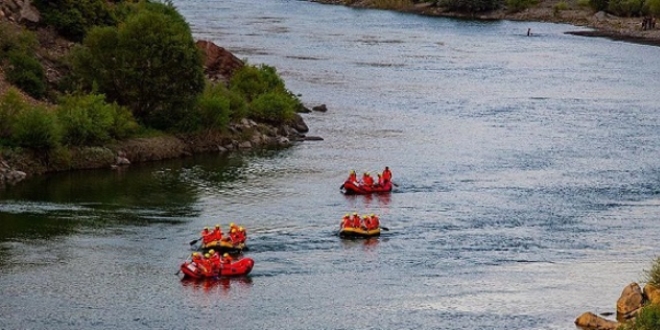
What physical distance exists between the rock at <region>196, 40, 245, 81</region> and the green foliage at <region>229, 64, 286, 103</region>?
2.56 m

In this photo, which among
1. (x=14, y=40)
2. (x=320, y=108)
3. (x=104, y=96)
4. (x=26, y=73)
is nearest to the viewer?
(x=104, y=96)

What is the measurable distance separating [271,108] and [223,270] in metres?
36.2

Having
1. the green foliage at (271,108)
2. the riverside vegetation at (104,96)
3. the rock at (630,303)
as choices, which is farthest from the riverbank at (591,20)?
the rock at (630,303)

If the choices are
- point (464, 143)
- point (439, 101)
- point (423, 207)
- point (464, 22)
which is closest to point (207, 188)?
point (423, 207)

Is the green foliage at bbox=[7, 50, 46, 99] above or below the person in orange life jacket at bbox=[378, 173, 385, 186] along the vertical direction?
above

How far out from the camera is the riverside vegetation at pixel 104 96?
74562 millimetres

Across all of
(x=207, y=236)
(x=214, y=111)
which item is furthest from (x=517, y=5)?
(x=207, y=236)

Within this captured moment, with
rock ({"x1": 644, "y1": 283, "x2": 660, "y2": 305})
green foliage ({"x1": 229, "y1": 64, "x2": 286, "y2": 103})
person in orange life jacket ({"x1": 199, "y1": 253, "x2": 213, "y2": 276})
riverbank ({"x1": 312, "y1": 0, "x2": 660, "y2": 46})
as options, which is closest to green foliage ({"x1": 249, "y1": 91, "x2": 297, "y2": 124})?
green foliage ({"x1": 229, "y1": 64, "x2": 286, "y2": 103})

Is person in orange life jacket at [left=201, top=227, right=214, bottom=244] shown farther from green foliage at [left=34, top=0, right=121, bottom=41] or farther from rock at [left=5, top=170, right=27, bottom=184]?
green foliage at [left=34, top=0, right=121, bottom=41]

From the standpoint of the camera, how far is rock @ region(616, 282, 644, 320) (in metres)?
48.5

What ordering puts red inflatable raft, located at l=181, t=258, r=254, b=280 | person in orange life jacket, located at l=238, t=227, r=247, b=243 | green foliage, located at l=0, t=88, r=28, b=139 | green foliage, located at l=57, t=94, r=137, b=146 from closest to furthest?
1. red inflatable raft, located at l=181, t=258, r=254, b=280
2. person in orange life jacket, located at l=238, t=227, r=247, b=243
3. green foliage, located at l=0, t=88, r=28, b=139
4. green foliage, located at l=57, t=94, r=137, b=146

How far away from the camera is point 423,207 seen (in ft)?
225

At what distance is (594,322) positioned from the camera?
47750mm

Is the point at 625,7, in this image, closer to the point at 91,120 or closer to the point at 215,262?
the point at 91,120
